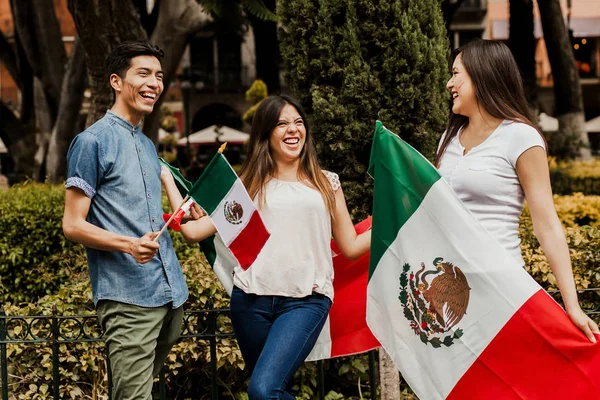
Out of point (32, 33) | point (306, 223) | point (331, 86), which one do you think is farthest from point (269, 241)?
point (32, 33)

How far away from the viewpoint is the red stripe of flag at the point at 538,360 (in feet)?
10.6

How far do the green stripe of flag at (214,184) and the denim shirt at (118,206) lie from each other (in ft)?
0.76

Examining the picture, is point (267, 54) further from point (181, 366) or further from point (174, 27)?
point (181, 366)

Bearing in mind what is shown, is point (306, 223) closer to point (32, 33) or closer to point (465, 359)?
point (465, 359)

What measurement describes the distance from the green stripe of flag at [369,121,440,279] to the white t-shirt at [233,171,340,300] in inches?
9.4

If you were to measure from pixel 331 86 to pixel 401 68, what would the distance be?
1.58ft

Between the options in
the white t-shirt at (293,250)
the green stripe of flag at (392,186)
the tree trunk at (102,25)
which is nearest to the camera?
the green stripe of flag at (392,186)

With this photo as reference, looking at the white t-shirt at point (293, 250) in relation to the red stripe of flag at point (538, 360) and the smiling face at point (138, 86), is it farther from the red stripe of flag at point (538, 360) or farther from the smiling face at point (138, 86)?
the red stripe of flag at point (538, 360)

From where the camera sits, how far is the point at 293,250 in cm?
365

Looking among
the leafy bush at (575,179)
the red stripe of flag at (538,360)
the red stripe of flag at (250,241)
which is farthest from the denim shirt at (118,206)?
the leafy bush at (575,179)

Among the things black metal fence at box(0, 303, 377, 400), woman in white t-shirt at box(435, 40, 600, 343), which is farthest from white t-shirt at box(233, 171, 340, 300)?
black metal fence at box(0, 303, 377, 400)

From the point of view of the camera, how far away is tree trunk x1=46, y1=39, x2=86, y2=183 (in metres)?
13.0

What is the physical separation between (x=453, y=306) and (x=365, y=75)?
219 cm

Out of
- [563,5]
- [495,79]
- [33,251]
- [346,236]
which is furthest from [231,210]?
[563,5]
